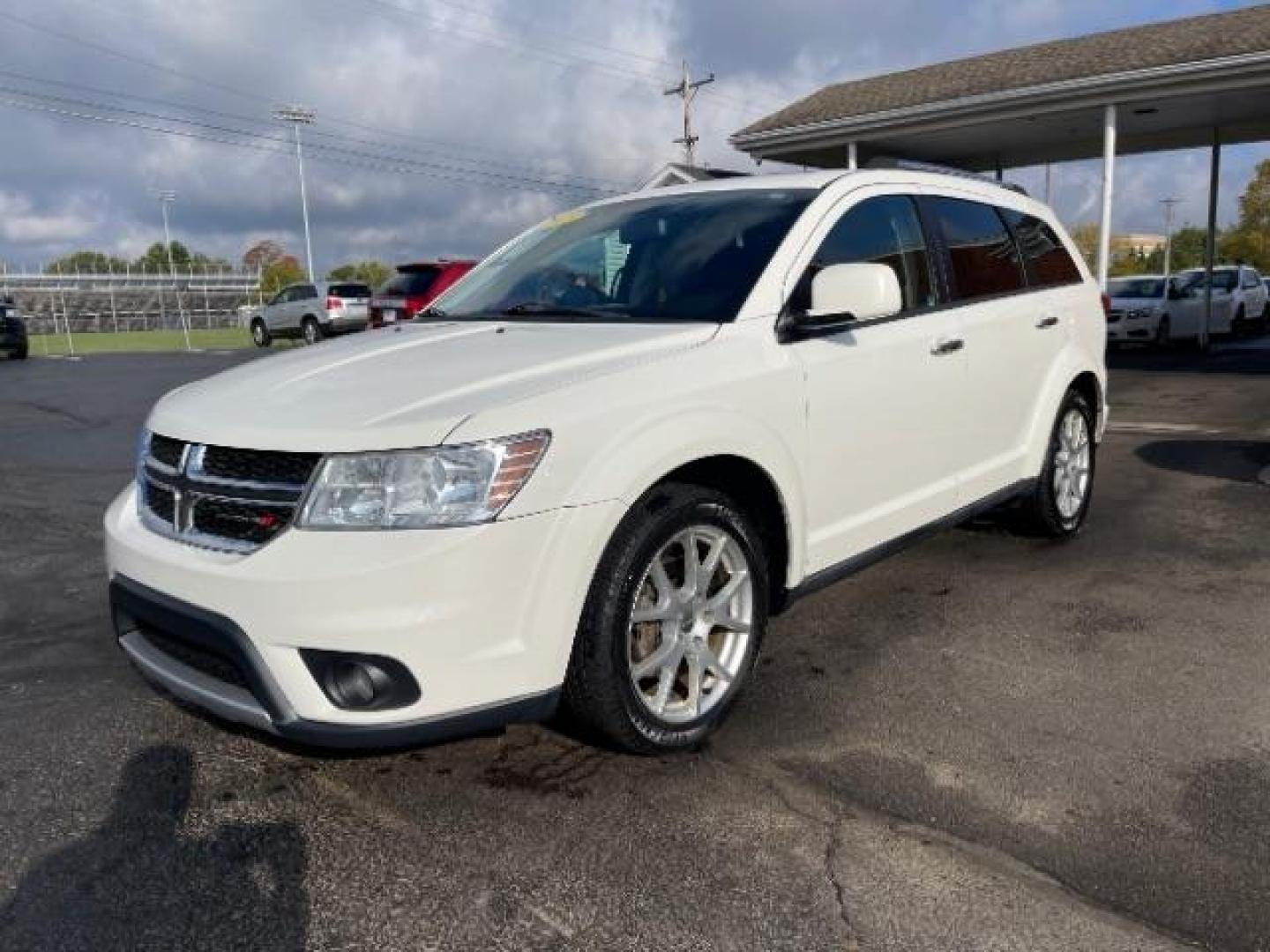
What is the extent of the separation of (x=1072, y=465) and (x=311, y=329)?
2694cm

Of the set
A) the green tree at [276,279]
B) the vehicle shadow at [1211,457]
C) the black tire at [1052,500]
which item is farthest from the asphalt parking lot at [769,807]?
the green tree at [276,279]

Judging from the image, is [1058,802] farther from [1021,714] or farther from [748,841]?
[748,841]

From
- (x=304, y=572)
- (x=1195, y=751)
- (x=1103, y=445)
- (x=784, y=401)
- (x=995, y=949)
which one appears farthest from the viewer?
(x=1103, y=445)

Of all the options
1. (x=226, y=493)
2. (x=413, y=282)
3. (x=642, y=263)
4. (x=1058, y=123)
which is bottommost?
(x=226, y=493)

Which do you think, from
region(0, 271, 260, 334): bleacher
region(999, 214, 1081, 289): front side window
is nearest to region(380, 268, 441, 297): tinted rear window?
region(999, 214, 1081, 289): front side window

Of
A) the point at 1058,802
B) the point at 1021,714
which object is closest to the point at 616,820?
the point at 1058,802

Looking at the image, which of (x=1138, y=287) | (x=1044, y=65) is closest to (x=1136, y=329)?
(x=1138, y=287)

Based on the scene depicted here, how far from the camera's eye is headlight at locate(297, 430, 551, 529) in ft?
8.11

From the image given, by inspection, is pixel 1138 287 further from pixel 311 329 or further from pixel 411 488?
pixel 311 329

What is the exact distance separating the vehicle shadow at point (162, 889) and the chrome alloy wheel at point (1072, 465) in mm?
4075

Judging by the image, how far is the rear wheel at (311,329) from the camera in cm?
2916

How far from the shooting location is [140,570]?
2861 mm

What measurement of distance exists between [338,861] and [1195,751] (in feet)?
8.08

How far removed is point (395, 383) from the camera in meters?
2.87
